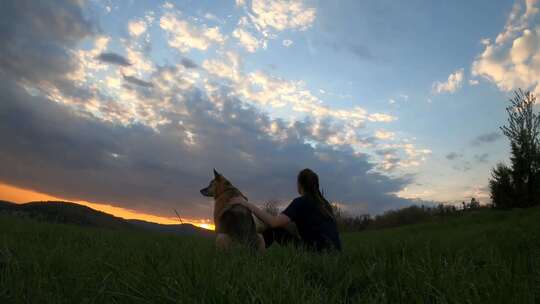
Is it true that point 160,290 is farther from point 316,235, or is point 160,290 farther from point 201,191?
point 201,191

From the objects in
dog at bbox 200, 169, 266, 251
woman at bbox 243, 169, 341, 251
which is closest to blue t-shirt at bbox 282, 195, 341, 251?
woman at bbox 243, 169, 341, 251

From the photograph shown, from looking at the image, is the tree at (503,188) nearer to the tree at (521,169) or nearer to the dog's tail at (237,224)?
the tree at (521,169)

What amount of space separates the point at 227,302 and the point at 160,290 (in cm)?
50

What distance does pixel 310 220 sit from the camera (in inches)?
266

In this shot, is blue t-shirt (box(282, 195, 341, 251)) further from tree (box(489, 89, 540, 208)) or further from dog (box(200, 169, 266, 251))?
tree (box(489, 89, 540, 208))

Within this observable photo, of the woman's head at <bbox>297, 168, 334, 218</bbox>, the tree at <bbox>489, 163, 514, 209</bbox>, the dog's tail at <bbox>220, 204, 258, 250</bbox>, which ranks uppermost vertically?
the tree at <bbox>489, 163, 514, 209</bbox>

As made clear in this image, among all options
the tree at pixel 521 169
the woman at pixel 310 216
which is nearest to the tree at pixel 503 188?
the tree at pixel 521 169

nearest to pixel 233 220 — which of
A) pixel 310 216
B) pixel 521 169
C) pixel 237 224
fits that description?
pixel 237 224

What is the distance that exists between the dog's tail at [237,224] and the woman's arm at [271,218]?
1.02 ft

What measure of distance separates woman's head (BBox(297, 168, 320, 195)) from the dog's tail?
1.16 m

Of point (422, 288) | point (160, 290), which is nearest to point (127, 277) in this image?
point (160, 290)

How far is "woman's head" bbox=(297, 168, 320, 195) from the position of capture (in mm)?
6840

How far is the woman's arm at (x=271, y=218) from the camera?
5801mm

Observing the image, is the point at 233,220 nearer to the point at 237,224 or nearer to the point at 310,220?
the point at 237,224
